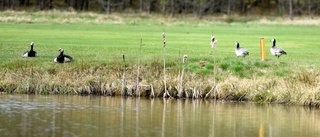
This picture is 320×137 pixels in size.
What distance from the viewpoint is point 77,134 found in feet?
65.0

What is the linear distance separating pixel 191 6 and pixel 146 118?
8537 cm

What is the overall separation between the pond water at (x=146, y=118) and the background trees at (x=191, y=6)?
69.6 metres

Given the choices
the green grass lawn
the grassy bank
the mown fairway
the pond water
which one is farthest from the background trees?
the pond water

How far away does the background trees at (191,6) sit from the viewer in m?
100

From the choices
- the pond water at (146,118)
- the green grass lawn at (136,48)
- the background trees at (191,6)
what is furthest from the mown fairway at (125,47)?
the background trees at (191,6)

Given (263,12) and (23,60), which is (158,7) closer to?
(263,12)

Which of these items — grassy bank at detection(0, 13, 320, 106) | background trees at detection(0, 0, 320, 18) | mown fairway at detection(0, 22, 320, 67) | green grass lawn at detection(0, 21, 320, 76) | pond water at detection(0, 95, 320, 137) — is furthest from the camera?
background trees at detection(0, 0, 320, 18)

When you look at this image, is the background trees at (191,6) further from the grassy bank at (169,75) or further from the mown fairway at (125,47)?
the grassy bank at (169,75)

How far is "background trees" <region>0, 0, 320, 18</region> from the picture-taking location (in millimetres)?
100494

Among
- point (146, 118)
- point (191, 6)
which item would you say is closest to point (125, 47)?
point (146, 118)

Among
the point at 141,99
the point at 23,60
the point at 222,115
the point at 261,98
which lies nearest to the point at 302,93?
the point at 261,98

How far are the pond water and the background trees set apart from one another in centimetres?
6955

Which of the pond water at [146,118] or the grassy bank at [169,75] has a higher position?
the grassy bank at [169,75]

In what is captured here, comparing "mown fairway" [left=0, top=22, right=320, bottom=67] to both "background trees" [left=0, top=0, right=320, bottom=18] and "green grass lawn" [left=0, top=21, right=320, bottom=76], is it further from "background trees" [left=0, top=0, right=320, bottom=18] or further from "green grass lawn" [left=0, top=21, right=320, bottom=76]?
"background trees" [left=0, top=0, right=320, bottom=18]
